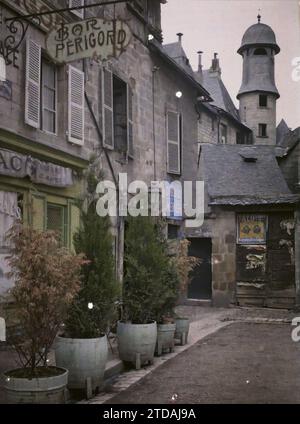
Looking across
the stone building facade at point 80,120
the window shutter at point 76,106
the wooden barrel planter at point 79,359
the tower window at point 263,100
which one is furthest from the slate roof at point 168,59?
the tower window at point 263,100

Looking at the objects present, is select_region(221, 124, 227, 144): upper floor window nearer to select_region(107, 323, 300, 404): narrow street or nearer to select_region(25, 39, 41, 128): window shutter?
select_region(107, 323, 300, 404): narrow street

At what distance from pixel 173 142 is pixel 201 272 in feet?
18.4

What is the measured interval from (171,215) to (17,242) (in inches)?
375

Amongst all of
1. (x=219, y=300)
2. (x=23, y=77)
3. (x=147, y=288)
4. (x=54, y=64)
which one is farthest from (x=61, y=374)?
(x=219, y=300)

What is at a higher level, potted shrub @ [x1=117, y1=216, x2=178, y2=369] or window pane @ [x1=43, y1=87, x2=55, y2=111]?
window pane @ [x1=43, y1=87, x2=55, y2=111]

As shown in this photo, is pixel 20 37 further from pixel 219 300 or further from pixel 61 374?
pixel 219 300

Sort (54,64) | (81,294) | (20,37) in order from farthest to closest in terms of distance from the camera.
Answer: (54,64)
(20,37)
(81,294)

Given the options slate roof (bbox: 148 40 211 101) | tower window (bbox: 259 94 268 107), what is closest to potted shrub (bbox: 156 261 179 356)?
slate roof (bbox: 148 40 211 101)

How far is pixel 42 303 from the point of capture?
4824mm

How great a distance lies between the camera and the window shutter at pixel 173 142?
14047 millimetres

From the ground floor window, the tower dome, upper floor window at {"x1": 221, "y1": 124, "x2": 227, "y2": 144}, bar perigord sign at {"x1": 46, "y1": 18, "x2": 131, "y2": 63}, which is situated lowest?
the ground floor window

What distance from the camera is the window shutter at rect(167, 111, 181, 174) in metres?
14.0

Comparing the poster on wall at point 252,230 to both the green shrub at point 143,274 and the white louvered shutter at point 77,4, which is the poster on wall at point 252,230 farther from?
the white louvered shutter at point 77,4

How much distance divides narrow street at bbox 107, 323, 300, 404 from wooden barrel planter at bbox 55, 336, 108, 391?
0.37 meters
